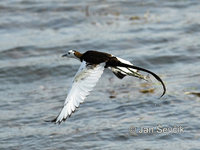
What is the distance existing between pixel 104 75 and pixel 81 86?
349 centimetres

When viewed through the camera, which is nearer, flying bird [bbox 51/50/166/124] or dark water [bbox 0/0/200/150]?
flying bird [bbox 51/50/166/124]

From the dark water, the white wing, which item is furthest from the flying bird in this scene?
the dark water

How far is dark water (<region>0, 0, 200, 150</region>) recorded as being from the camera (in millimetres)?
6508

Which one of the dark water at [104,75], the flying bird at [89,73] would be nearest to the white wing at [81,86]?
the flying bird at [89,73]

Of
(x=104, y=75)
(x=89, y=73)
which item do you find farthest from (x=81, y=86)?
(x=104, y=75)

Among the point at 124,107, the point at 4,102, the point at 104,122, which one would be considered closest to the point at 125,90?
the point at 124,107

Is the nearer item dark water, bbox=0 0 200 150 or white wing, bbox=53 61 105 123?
white wing, bbox=53 61 105 123

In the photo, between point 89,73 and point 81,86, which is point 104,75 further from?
point 81,86

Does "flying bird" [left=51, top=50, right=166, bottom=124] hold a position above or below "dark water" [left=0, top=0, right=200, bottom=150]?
above

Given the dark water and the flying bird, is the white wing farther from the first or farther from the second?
the dark water

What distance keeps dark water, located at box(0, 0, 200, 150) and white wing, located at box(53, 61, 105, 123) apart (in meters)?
0.90

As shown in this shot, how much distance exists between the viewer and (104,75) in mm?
9180

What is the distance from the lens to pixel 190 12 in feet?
40.9

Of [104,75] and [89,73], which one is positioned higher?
[89,73]
